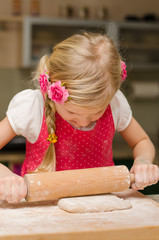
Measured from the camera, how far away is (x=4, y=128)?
119cm

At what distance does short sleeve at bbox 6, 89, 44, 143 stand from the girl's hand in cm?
35

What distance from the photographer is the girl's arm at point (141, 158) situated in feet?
3.50

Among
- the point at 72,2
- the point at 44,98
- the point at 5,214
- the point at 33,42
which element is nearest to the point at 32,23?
the point at 33,42

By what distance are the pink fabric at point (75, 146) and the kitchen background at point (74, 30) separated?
176 cm

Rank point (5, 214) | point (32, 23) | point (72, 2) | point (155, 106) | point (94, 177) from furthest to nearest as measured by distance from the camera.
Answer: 1. point (155, 106)
2. point (72, 2)
3. point (32, 23)
4. point (94, 177)
5. point (5, 214)

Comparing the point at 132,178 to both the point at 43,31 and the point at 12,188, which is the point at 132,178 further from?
the point at 43,31

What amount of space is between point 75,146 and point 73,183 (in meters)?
0.34

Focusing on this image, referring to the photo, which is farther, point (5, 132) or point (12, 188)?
point (5, 132)

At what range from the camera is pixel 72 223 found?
836 millimetres

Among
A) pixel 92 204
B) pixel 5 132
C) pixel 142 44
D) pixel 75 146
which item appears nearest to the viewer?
pixel 92 204

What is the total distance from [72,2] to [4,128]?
102 inches

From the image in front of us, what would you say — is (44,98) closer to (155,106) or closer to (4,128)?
(4,128)

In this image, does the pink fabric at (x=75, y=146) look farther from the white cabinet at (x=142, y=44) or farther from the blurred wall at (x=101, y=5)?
the blurred wall at (x=101, y=5)

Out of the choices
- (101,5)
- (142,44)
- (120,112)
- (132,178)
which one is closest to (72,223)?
(132,178)
